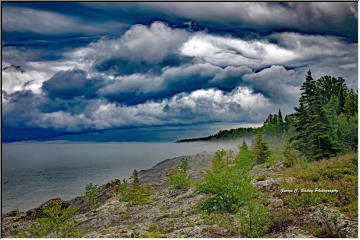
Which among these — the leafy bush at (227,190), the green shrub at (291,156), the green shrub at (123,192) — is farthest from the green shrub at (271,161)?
the green shrub at (123,192)

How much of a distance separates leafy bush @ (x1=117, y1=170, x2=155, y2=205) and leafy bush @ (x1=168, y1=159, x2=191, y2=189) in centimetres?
88

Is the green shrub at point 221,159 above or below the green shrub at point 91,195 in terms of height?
above

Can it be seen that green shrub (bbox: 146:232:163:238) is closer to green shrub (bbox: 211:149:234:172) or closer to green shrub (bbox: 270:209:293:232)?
green shrub (bbox: 211:149:234:172)

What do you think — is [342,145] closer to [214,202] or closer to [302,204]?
[302,204]

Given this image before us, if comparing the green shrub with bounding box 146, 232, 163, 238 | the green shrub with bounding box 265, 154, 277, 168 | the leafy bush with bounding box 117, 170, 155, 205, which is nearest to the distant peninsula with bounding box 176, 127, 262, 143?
Result: the green shrub with bounding box 265, 154, 277, 168

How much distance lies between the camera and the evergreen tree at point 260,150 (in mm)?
14011

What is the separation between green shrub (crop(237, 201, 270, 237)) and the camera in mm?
9930

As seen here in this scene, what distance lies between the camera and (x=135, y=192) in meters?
13.5

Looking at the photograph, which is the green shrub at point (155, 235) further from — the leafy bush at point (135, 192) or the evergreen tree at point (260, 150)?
the evergreen tree at point (260, 150)

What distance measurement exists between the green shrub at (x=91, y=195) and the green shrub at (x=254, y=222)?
5.96 meters

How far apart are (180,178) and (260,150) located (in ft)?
11.5

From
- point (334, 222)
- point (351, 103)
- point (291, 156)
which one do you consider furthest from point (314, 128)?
point (334, 222)

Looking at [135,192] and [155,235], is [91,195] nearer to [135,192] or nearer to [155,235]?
[135,192]

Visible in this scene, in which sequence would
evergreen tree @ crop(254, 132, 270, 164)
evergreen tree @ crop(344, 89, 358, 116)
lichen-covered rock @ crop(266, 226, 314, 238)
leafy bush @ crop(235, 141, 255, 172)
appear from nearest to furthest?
lichen-covered rock @ crop(266, 226, 314, 238) < evergreen tree @ crop(344, 89, 358, 116) < leafy bush @ crop(235, 141, 255, 172) < evergreen tree @ crop(254, 132, 270, 164)
